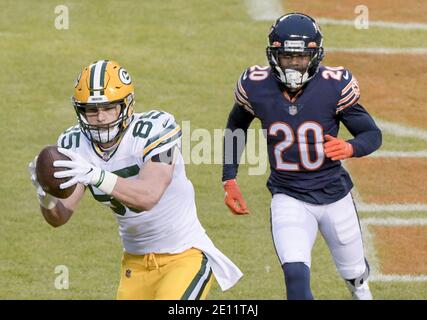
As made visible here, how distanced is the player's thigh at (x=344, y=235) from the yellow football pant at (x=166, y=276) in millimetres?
1261

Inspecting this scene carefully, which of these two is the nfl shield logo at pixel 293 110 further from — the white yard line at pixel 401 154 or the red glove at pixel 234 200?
the white yard line at pixel 401 154

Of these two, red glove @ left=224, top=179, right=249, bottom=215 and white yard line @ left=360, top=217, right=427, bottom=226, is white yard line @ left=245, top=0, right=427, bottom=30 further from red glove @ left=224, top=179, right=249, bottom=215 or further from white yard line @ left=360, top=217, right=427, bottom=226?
red glove @ left=224, top=179, right=249, bottom=215

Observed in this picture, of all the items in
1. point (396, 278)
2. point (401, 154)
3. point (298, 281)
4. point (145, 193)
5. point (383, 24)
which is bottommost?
point (401, 154)

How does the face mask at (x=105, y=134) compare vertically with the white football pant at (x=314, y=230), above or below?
above

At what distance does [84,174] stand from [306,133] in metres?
2.10

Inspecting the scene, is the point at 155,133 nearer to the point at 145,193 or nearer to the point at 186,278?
the point at 145,193

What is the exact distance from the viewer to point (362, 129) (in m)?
8.44

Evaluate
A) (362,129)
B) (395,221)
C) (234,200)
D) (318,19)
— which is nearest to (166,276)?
(234,200)

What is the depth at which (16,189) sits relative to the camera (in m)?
12.0

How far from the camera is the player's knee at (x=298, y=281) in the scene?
7.84 meters

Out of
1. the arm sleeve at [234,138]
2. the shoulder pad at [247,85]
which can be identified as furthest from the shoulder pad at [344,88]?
the arm sleeve at [234,138]

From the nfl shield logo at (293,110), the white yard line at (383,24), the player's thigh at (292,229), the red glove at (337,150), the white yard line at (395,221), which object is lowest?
the white yard line at (395,221)
